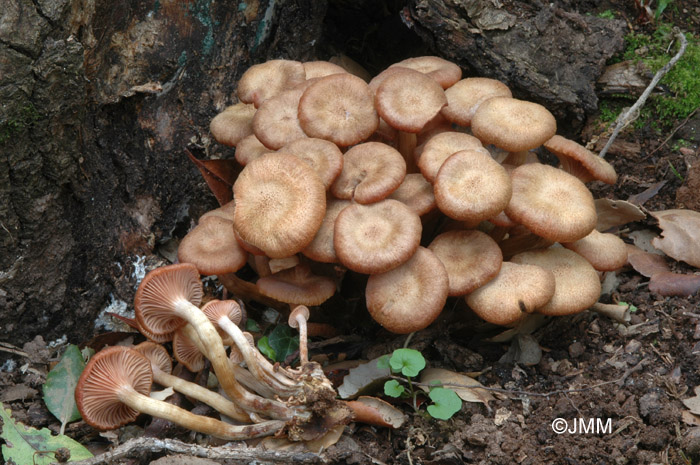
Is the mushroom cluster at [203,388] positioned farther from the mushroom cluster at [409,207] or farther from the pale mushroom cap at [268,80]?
the pale mushroom cap at [268,80]

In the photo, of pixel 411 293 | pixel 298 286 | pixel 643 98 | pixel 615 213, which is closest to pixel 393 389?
pixel 411 293

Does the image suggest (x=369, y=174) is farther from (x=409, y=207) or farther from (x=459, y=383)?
(x=459, y=383)

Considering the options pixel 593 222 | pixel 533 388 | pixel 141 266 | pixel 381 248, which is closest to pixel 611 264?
pixel 593 222

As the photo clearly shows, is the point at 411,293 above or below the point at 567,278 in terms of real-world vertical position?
below

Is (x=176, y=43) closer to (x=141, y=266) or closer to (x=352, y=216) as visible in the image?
(x=141, y=266)

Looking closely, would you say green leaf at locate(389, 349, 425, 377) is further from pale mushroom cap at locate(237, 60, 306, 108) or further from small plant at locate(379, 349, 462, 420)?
pale mushroom cap at locate(237, 60, 306, 108)

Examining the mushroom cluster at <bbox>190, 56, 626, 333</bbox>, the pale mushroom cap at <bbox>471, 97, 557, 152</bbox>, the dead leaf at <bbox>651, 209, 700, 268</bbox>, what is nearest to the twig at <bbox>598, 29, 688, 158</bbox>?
the dead leaf at <bbox>651, 209, 700, 268</bbox>

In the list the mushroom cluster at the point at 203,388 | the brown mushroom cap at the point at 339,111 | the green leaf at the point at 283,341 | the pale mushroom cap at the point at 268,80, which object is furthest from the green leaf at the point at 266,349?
the pale mushroom cap at the point at 268,80
